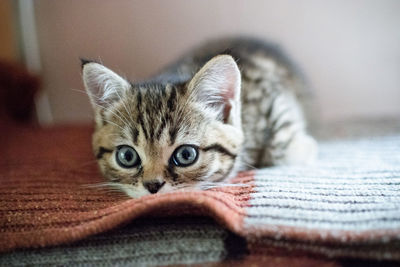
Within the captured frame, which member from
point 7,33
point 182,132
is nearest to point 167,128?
point 182,132

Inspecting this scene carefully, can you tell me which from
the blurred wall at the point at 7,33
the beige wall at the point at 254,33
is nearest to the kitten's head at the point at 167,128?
the beige wall at the point at 254,33

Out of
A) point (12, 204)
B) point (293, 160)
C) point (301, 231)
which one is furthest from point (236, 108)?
point (12, 204)

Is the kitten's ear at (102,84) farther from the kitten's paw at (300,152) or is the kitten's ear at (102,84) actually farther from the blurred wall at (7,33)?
the blurred wall at (7,33)

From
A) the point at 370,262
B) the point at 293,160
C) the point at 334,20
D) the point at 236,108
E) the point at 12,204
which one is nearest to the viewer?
the point at 370,262

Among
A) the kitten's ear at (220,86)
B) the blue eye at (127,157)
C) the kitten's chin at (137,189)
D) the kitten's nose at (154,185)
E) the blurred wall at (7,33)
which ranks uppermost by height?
the blurred wall at (7,33)

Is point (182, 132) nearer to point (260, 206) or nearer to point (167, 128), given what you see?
point (167, 128)

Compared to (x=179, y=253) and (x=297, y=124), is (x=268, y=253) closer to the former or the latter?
(x=179, y=253)
